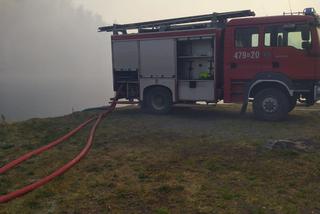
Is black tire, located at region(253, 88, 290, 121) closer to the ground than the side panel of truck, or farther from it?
closer to the ground

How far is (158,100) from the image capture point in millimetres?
13414

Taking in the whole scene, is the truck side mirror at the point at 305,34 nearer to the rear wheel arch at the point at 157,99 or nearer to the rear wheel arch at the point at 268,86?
the rear wheel arch at the point at 268,86

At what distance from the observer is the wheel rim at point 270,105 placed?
37.0ft

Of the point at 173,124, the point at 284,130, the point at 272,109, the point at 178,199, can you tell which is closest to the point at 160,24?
the point at 173,124

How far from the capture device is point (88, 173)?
21.7 ft

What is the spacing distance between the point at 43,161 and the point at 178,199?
11.0ft

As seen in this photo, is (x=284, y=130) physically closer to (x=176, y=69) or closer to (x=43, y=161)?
(x=176, y=69)

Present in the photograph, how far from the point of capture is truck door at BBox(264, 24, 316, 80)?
35.3 ft

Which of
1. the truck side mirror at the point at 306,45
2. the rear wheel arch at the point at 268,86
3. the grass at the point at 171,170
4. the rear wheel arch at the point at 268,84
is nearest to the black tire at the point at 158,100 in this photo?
the grass at the point at 171,170

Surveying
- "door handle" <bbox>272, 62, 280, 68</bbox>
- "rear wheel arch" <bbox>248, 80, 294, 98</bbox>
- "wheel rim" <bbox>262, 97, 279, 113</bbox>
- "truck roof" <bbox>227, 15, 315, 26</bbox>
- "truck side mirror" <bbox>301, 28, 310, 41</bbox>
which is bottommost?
"wheel rim" <bbox>262, 97, 279, 113</bbox>

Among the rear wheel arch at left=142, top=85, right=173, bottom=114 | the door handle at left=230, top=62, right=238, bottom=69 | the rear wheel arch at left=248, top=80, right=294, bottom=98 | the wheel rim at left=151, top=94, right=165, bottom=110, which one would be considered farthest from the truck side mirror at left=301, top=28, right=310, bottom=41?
the wheel rim at left=151, top=94, right=165, bottom=110

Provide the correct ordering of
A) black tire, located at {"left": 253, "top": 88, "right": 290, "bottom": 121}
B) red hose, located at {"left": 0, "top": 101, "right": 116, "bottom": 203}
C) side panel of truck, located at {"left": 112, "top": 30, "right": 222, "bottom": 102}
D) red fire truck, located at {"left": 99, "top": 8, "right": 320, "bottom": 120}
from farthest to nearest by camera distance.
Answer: side panel of truck, located at {"left": 112, "top": 30, "right": 222, "bottom": 102} < black tire, located at {"left": 253, "top": 88, "right": 290, "bottom": 121} < red fire truck, located at {"left": 99, "top": 8, "right": 320, "bottom": 120} < red hose, located at {"left": 0, "top": 101, "right": 116, "bottom": 203}

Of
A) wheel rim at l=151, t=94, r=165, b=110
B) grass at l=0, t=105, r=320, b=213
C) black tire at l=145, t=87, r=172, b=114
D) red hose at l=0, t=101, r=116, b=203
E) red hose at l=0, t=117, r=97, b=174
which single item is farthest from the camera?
wheel rim at l=151, t=94, r=165, b=110

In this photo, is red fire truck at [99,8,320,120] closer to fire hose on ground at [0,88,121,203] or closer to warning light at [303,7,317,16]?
warning light at [303,7,317,16]
